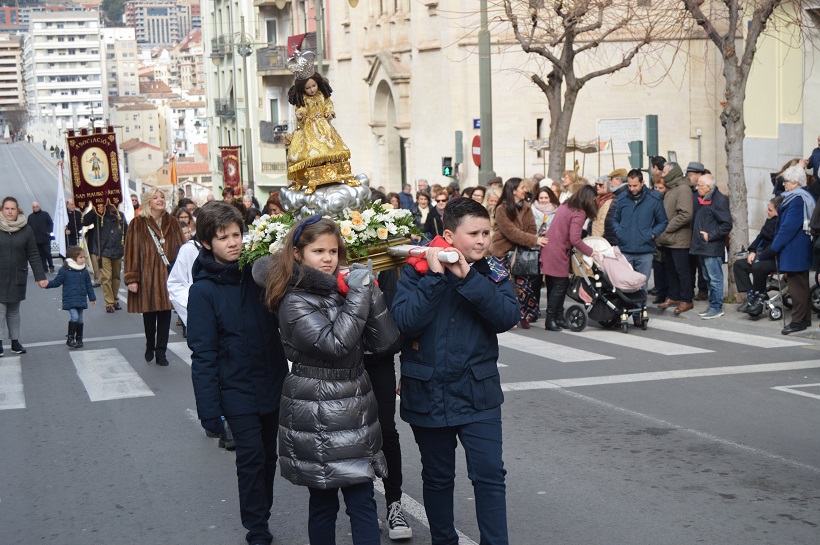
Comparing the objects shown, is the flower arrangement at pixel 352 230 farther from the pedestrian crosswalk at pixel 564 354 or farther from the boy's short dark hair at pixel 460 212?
the pedestrian crosswalk at pixel 564 354

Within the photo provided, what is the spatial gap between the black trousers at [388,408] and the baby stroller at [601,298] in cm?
818

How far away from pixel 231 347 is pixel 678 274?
1082cm

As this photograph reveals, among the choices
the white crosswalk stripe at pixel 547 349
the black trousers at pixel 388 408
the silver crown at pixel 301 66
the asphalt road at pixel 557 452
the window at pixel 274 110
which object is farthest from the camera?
the window at pixel 274 110

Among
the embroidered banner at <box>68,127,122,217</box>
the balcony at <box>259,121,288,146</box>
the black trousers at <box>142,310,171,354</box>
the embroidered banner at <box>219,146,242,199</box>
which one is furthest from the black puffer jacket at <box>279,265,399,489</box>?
the balcony at <box>259,121,288,146</box>

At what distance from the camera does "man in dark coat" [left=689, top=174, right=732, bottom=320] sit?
15.7 m

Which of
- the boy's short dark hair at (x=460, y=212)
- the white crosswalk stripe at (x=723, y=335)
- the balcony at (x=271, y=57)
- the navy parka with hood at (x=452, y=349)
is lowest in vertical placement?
the white crosswalk stripe at (x=723, y=335)

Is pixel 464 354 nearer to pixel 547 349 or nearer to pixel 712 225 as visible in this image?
pixel 547 349

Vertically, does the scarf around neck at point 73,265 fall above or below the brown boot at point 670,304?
above

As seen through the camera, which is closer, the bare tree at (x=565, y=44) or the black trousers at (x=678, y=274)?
the black trousers at (x=678, y=274)

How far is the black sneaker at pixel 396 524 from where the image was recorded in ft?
22.6

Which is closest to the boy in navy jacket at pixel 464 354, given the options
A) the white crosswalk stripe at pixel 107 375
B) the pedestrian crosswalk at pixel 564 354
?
the pedestrian crosswalk at pixel 564 354

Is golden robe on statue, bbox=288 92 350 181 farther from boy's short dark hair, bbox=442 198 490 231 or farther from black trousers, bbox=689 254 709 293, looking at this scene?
black trousers, bbox=689 254 709 293

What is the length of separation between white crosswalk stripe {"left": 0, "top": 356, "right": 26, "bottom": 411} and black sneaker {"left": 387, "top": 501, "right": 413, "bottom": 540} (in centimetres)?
579

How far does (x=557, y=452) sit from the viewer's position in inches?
345
